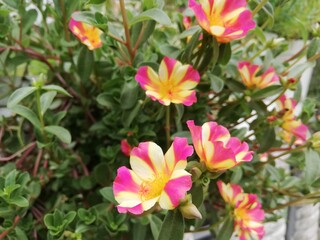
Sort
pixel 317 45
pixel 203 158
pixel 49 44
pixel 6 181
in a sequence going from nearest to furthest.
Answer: pixel 203 158 → pixel 6 181 → pixel 317 45 → pixel 49 44

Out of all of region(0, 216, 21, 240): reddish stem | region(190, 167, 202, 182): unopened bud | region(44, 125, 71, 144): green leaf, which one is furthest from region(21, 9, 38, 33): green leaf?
region(190, 167, 202, 182): unopened bud

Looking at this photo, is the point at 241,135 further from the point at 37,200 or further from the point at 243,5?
the point at 37,200

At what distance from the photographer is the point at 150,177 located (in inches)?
15.2

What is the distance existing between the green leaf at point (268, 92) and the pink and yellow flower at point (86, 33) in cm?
26

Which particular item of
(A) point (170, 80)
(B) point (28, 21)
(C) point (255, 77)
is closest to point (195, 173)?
(A) point (170, 80)

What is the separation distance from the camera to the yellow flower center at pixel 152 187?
379 millimetres

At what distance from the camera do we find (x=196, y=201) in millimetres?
381

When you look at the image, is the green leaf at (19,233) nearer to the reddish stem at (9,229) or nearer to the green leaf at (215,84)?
the reddish stem at (9,229)

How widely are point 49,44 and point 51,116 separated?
197 mm

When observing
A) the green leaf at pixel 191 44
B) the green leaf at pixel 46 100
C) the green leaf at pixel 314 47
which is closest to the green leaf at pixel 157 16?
the green leaf at pixel 191 44

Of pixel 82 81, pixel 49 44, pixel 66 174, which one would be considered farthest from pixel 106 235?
pixel 49 44

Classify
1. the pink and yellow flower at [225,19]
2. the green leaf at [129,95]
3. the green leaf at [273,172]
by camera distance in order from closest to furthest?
the pink and yellow flower at [225,19], the green leaf at [129,95], the green leaf at [273,172]

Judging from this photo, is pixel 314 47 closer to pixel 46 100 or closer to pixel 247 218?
pixel 247 218

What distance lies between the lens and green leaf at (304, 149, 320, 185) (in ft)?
1.80
